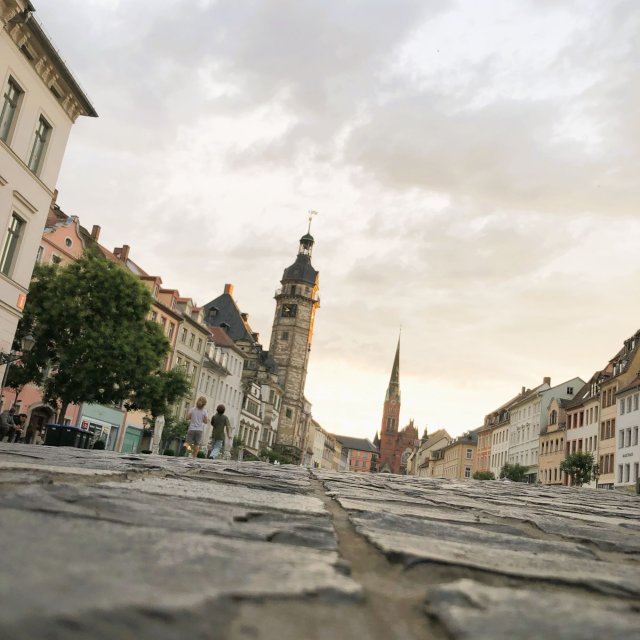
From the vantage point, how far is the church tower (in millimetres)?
96812

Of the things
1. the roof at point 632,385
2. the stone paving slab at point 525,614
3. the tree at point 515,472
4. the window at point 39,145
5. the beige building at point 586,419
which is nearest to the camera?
the stone paving slab at point 525,614

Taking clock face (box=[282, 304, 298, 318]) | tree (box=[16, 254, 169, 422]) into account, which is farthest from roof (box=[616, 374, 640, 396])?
clock face (box=[282, 304, 298, 318])

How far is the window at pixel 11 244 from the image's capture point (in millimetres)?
21906

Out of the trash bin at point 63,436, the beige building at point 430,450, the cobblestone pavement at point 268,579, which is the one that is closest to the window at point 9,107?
the trash bin at point 63,436

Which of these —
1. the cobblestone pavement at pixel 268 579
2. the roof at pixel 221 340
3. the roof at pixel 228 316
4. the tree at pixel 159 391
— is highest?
the roof at pixel 228 316

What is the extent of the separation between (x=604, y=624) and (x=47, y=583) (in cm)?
110

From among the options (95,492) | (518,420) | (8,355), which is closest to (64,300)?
(8,355)

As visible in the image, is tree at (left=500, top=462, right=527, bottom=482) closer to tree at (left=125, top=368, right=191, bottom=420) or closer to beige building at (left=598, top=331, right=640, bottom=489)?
beige building at (left=598, top=331, right=640, bottom=489)

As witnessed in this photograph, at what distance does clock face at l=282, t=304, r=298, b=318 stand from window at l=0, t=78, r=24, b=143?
80996mm

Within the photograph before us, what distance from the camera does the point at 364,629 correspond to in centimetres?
135

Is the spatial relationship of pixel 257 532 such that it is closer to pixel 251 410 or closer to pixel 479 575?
pixel 479 575

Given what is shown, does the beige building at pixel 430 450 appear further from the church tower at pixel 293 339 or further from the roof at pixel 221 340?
the roof at pixel 221 340

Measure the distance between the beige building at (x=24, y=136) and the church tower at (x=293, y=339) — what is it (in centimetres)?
7370

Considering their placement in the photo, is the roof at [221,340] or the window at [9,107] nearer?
the window at [9,107]
